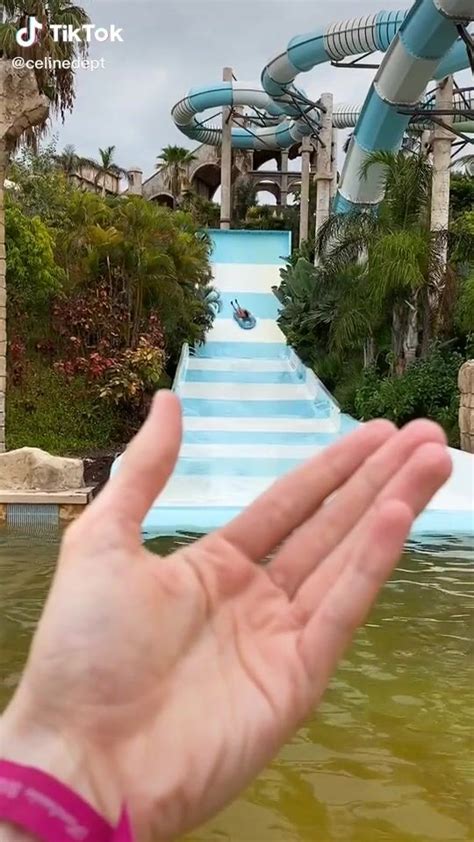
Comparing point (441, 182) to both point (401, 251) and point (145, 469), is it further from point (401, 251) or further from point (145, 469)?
Answer: point (145, 469)

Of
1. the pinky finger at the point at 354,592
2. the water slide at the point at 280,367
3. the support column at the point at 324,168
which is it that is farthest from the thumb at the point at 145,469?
the support column at the point at 324,168

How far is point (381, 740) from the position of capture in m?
3.08

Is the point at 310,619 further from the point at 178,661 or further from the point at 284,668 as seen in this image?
the point at 178,661

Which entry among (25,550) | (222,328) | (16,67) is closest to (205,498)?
(25,550)

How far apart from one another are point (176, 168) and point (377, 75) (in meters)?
19.5

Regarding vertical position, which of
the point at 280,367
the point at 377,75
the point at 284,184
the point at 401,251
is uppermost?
the point at 284,184

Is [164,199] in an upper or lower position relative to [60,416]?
upper

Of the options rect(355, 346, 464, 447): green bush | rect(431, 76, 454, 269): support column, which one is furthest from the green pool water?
rect(431, 76, 454, 269): support column

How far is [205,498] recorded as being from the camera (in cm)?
762

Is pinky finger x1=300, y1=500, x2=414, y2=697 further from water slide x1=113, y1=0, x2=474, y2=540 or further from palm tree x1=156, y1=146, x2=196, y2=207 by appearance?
palm tree x1=156, y1=146, x2=196, y2=207

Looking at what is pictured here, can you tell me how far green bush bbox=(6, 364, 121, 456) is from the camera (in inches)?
427

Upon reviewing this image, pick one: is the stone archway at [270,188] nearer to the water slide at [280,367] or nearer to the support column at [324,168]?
the water slide at [280,367]

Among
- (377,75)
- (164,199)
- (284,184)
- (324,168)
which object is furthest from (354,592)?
(164,199)

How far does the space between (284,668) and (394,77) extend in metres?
12.5
